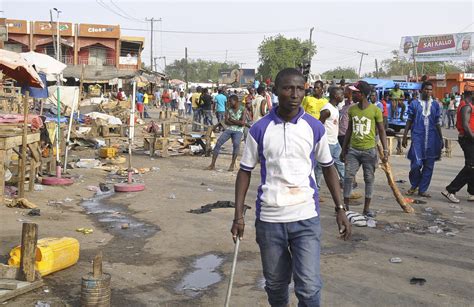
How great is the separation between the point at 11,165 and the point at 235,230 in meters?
7.55

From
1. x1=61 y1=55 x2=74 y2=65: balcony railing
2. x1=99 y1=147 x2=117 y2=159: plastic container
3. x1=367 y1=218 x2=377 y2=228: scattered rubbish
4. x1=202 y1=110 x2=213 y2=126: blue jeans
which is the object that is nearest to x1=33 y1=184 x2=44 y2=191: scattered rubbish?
x1=99 y1=147 x2=117 y2=159: plastic container

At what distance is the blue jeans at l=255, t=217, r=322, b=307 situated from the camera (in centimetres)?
367

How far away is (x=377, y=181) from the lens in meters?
11.6

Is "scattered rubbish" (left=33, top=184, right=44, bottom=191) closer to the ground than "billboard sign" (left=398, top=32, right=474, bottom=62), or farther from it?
closer to the ground

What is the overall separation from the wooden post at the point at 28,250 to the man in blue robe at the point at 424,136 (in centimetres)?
686

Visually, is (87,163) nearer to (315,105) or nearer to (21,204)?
(21,204)

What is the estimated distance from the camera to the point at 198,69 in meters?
137

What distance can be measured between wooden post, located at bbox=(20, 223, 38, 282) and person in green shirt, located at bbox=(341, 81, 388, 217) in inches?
180

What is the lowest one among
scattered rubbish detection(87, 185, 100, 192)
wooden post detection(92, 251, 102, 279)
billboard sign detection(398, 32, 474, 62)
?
scattered rubbish detection(87, 185, 100, 192)

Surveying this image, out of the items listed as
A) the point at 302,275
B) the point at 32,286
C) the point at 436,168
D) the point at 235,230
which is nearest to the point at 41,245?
the point at 32,286

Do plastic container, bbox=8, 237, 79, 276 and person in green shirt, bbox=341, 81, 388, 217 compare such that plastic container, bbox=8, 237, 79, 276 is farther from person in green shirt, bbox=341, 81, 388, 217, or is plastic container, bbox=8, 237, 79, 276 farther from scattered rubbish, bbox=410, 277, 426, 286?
person in green shirt, bbox=341, 81, 388, 217

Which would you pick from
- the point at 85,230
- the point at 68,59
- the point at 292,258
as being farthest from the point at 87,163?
the point at 68,59

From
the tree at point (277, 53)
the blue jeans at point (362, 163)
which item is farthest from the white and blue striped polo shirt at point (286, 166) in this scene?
the tree at point (277, 53)

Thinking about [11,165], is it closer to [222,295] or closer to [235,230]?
[222,295]
